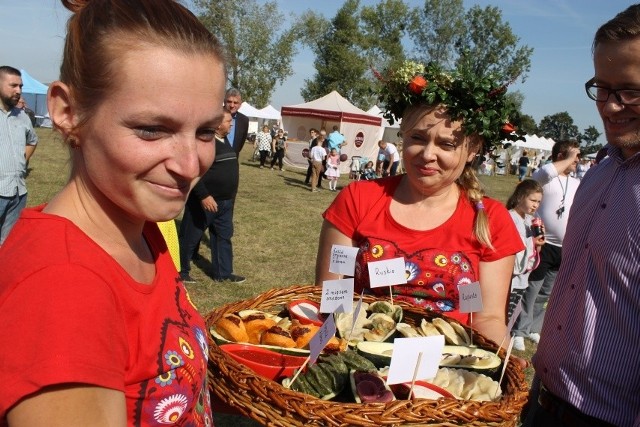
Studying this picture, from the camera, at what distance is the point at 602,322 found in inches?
74.4

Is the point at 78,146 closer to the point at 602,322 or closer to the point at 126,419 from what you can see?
the point at 126,419

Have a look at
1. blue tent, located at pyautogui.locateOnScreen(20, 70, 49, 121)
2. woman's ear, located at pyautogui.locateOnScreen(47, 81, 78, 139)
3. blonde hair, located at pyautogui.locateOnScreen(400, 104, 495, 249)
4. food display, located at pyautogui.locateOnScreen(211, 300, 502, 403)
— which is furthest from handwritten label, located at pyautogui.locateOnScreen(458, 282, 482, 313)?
blue tent, located at pyautogui.locateOnScreen(20, 70, 49, 121)

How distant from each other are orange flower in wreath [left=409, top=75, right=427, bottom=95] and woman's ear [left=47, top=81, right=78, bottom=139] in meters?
1.61

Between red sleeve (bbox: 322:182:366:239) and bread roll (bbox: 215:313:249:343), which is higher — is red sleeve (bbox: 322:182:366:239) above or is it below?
above

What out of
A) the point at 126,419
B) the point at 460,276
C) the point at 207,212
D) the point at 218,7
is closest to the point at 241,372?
the point at 126,419

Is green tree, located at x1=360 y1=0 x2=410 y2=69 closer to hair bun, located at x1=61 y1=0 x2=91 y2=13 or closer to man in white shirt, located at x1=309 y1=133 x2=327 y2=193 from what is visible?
man in white shirt, located at x1=309 y1=133 x2=327 y2=193

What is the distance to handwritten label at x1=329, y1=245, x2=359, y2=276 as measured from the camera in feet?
7.11

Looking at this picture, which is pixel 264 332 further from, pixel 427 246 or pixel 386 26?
pixel 386 26

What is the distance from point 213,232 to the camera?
6.32 metres

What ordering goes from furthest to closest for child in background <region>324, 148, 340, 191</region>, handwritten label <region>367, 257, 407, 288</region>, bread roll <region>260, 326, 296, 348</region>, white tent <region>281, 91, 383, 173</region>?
white tent <region>281, 91, 383, 173</region> < child in background <region>324, 148, 340, 191</region> < handwritten label <region>367, 257, 407, 288</region> < bread roll <region>260, 326, 296, 348</region>

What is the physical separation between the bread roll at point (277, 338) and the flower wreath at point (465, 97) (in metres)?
1.17

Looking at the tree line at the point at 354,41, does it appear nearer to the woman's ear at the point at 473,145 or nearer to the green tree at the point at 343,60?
the green tree at the point at 343,60

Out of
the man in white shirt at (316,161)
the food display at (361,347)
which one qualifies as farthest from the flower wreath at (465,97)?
the man in white shirt at (316,161)

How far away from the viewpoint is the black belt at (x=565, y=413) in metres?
1.92
